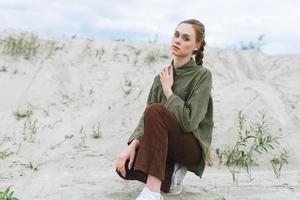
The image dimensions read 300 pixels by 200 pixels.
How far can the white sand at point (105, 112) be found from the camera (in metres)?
4.92

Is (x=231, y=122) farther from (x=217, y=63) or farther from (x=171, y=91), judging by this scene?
(x=217, y=63)

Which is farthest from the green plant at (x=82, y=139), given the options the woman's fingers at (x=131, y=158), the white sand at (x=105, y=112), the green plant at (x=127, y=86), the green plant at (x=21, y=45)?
the green plant at (x=21, y=45)

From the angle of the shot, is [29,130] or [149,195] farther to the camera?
[29,130]

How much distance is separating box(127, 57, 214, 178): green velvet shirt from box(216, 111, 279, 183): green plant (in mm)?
1236

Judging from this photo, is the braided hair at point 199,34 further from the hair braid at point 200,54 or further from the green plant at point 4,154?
the green plant at point 4,154

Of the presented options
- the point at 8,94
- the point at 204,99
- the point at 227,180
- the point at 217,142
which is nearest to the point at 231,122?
the point at 217,142

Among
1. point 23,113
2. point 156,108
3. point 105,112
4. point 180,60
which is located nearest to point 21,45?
point 23,113

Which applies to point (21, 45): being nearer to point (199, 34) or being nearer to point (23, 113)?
point (23, 113)

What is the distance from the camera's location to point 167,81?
421 cm

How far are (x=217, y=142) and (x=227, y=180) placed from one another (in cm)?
106

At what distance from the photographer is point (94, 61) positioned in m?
9.67

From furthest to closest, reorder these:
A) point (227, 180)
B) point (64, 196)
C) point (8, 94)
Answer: point (8, 94) < point (227, 180) < point (64, 196)

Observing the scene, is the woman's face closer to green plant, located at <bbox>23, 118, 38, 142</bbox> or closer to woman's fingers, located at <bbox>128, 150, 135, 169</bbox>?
woman's fingers, located at <bbox>128, 150, 135, 169</bbox>

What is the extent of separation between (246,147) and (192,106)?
214 centimetres
